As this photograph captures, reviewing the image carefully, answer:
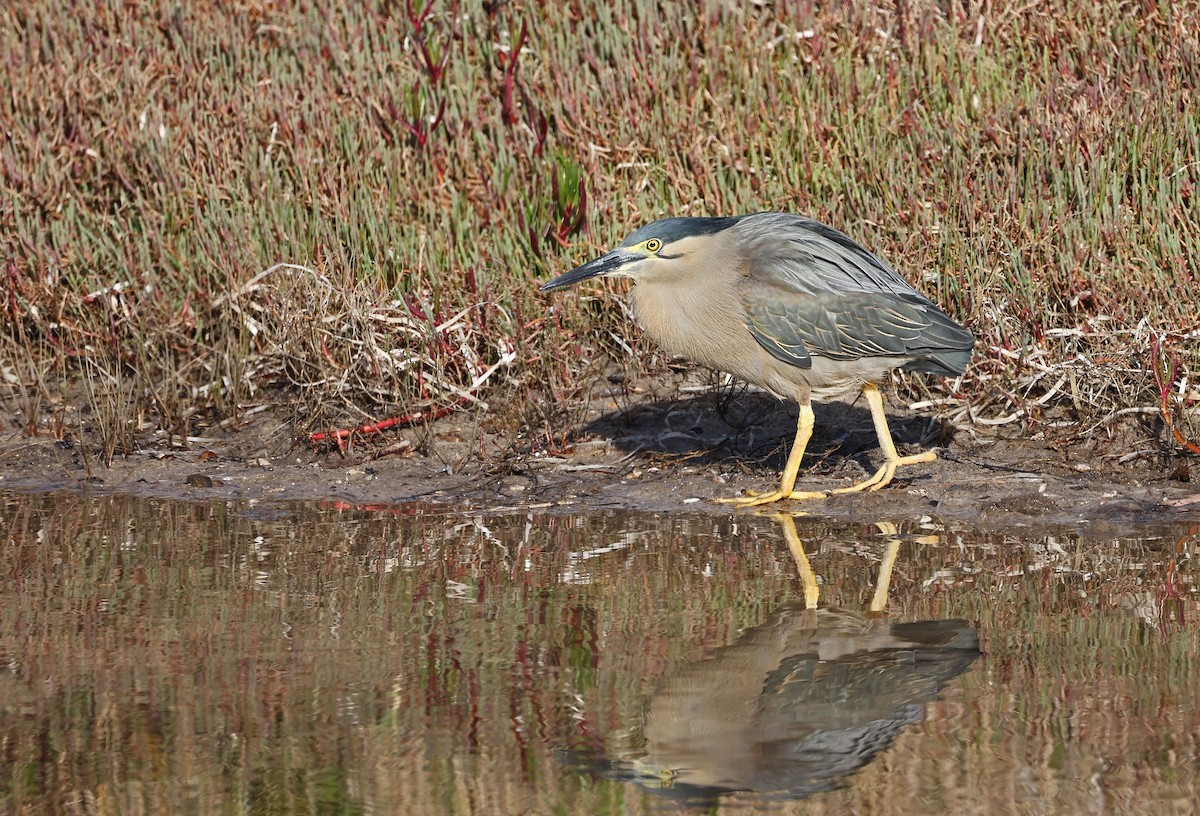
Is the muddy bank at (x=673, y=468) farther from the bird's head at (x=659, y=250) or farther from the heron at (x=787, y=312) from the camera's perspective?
the bird's head at (x=659, y=250)

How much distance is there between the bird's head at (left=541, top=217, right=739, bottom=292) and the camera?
569cm

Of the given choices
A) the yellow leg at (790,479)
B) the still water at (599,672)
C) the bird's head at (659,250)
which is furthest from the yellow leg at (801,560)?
the bird's head at (659,250)

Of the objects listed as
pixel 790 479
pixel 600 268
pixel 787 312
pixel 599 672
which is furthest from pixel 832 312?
pixel 599 672

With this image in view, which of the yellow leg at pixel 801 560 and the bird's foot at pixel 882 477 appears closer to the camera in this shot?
the yellow leg at pixel 801 560

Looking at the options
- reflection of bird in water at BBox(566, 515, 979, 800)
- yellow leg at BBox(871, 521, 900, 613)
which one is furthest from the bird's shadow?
reflection of bird in water at BBox(566, 515, 979, 800)

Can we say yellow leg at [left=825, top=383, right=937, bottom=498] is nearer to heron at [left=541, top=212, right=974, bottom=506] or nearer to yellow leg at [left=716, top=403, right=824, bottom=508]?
heron at [left=541, top=212, right=974, bottom=506]

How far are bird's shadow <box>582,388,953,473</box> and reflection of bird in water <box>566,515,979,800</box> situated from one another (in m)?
2.14

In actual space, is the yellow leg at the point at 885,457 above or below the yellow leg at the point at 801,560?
above

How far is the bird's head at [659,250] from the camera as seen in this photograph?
18.7 feet

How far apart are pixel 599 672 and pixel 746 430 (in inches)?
117

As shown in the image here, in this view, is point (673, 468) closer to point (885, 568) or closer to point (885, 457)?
point (885, 457)

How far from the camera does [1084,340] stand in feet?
20.4

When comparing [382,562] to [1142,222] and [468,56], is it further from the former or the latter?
[468,56]

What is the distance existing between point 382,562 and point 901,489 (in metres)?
2.08
